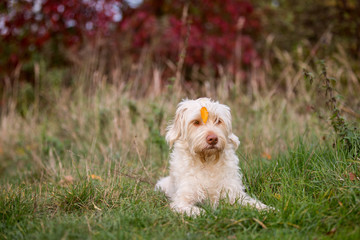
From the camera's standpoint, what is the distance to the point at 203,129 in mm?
3695

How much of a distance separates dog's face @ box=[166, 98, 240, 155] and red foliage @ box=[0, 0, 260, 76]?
5047 millimetres

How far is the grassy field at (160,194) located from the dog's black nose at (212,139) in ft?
1.97

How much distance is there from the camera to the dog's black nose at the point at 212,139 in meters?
3.59

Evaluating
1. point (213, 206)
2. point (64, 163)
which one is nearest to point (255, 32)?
point (64, 163)

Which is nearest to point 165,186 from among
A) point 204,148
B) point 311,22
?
point 204,148

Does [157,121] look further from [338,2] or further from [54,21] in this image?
[338,2]

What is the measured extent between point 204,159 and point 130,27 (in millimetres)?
7435

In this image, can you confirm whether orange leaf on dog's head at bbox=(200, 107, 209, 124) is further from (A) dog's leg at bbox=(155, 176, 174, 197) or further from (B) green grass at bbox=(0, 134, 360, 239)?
(A) dog's leg at bbox=(155, 176, 174, 197)

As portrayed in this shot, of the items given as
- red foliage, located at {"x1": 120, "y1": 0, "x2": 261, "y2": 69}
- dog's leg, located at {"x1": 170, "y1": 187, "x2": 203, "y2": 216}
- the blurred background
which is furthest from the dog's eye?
red foliage, located at {"x1": 120, "y1": 0, "x2": 261, "y2": 69}

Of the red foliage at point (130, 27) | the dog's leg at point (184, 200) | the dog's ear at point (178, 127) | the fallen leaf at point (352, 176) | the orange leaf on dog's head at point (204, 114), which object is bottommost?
the dog's leg at point (184, 200)

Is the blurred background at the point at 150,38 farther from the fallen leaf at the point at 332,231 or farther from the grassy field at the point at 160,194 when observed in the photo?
the fallen leaf at the point at 332,231

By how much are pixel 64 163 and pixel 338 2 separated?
861cm

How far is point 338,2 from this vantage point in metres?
10.2

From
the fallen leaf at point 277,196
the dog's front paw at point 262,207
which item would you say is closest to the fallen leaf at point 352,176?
the fallen leaf at point 277,196
